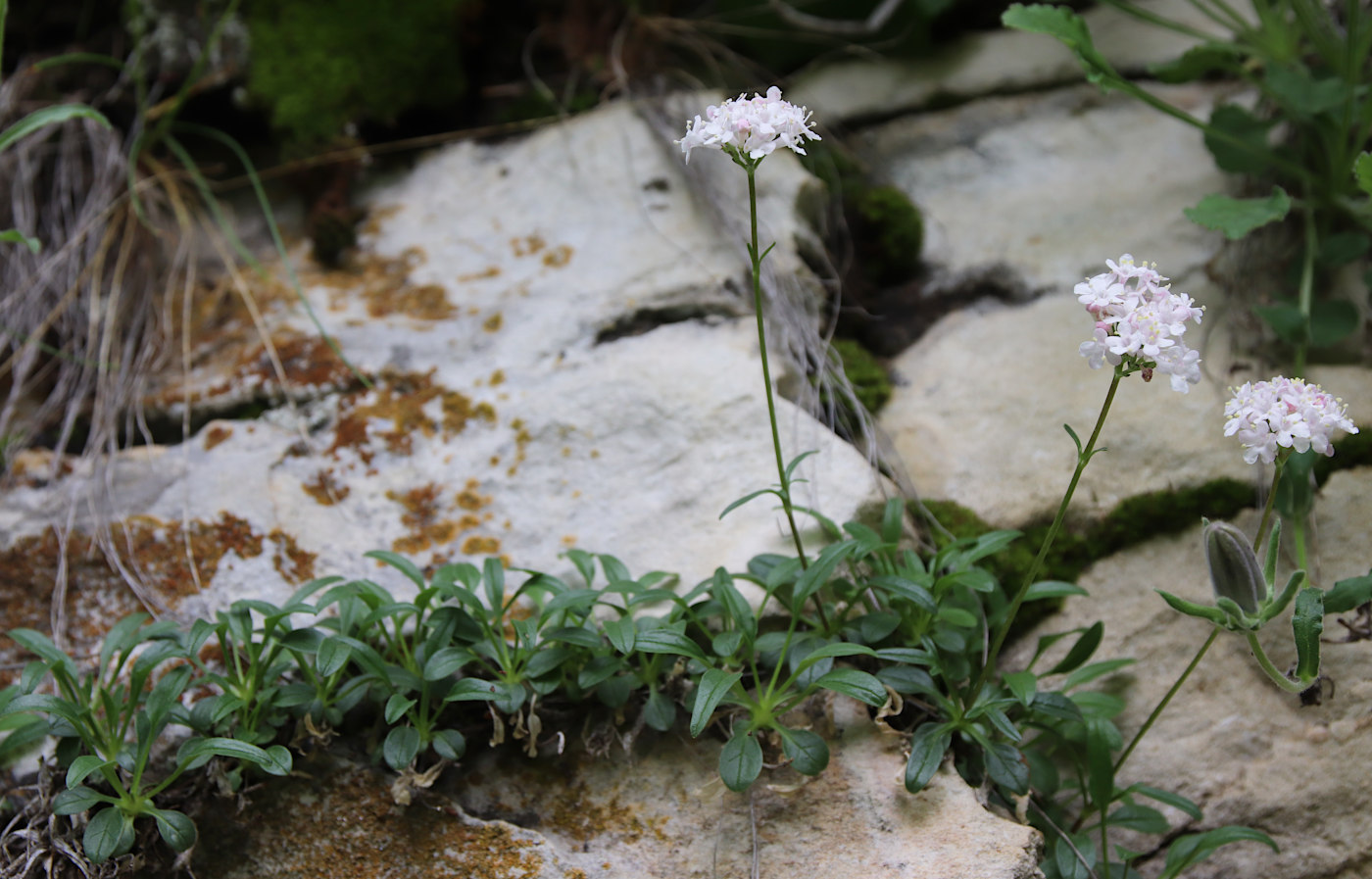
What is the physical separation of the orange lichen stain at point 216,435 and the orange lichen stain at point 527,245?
2.51ft

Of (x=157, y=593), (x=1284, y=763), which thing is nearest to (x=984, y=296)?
(x=1284, y=763)

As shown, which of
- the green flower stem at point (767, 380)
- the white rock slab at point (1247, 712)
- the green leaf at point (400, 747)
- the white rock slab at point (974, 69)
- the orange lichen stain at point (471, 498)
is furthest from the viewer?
the white rock slab at point (974, 69)

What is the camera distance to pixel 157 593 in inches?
67.3

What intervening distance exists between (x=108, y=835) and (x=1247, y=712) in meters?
1.84

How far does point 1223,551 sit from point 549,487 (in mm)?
1165

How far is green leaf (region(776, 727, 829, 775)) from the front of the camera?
4.45 ft

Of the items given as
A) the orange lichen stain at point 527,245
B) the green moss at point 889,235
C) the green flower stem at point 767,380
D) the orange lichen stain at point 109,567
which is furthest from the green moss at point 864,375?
the orange lichen stain at point 109,567

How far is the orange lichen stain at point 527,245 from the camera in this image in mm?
2230

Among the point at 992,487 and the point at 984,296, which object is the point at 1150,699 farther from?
the point at 984,296

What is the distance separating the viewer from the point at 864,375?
80.9 inches

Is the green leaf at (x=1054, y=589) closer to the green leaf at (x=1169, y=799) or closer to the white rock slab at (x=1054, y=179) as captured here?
the green leaf at (x=1169, y=799)

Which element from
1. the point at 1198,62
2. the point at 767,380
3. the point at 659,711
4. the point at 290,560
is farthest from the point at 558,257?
the point at 1198,62

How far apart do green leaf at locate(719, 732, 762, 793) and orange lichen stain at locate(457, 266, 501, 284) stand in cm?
129

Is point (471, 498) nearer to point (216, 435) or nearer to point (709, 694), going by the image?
point (216, 435)
